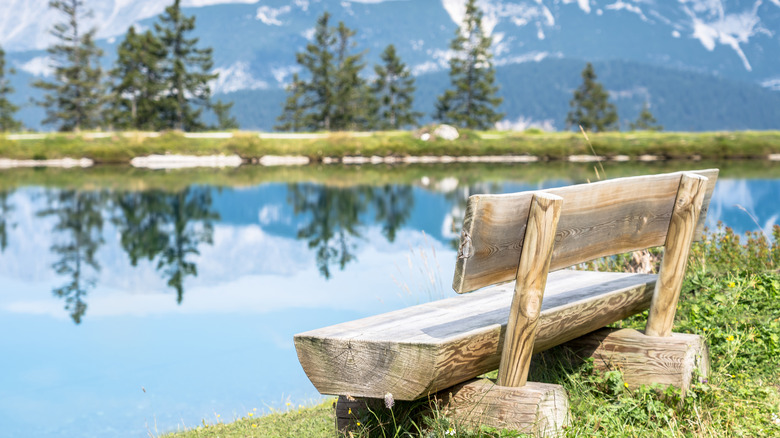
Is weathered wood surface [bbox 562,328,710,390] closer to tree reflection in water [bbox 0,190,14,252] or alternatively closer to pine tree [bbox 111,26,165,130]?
tree reflection in water [bbox 0,190,14,252]

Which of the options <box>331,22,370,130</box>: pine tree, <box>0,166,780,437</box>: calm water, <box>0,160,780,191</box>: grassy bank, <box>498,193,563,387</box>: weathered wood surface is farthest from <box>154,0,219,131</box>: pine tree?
<box>498,193,563,387</box>: weathered wood surface

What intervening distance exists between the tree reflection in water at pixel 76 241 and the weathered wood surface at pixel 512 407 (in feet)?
26.6

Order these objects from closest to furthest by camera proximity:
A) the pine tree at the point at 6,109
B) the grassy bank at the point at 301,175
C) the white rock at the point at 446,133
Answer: the grassy bank at the point at 301,175, the white rock at the point at 446,133, the pine tree at the point at 6,109

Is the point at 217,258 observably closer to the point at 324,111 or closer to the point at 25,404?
the point at 25,404

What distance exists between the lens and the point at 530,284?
2893mm

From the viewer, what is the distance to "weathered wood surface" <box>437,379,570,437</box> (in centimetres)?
299

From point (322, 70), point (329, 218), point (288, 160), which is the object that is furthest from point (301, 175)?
point (322, 70)

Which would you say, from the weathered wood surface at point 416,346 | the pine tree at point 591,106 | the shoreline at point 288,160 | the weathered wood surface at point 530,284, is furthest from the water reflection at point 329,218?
the pine tree at point 591,106

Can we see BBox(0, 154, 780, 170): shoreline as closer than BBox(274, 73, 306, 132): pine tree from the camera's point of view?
Yes

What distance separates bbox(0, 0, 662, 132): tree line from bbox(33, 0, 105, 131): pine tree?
0.07m

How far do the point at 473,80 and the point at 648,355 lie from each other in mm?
59640

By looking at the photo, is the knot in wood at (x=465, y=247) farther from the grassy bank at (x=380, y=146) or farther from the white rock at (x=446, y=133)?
the white rock at (x=446, y=133)

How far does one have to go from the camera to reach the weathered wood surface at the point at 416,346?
2.87 meters

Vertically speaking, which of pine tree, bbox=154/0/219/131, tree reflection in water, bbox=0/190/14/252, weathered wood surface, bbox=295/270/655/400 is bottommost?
tree reflection in water, bbox=0/190/14/252
